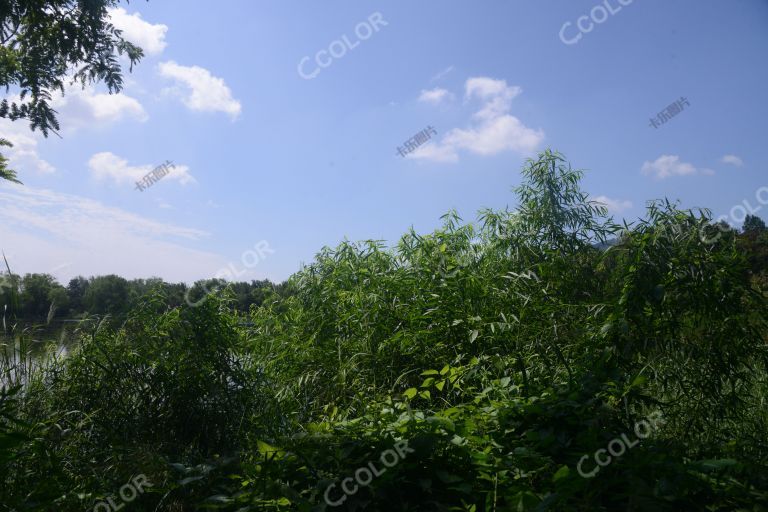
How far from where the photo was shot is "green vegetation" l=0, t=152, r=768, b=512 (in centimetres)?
176

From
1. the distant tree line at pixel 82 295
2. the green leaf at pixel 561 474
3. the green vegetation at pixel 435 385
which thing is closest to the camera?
the green leaf at pixel 561 474

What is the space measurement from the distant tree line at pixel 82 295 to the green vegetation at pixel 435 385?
0.03 meters

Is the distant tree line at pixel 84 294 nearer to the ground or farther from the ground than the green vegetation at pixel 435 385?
farther from the ground

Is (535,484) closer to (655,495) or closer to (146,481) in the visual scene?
(655,495)

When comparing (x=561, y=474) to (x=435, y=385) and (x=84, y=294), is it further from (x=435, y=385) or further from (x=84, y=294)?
(x=84, y=294)

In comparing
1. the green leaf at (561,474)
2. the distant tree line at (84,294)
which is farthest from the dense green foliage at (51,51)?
the green leaf at (561,474)

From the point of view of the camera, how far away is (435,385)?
289 cm

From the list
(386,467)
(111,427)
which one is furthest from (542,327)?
(111,427)

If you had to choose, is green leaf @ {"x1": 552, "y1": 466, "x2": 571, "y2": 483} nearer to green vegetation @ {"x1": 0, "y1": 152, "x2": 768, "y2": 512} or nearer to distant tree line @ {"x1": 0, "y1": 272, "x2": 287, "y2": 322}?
green vegetation @ {"x1": 0, "y1": 152, "x2": 768, "y2": 512}

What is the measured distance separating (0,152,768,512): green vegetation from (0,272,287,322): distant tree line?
0.10 ft

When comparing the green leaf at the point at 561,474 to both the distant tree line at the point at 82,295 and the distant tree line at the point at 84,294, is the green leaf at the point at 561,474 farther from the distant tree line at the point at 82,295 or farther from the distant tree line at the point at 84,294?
the distant tree line at the point at 82,295

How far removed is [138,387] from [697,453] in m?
2.88

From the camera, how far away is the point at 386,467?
5.80 feet

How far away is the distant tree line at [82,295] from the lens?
325 centimetres
